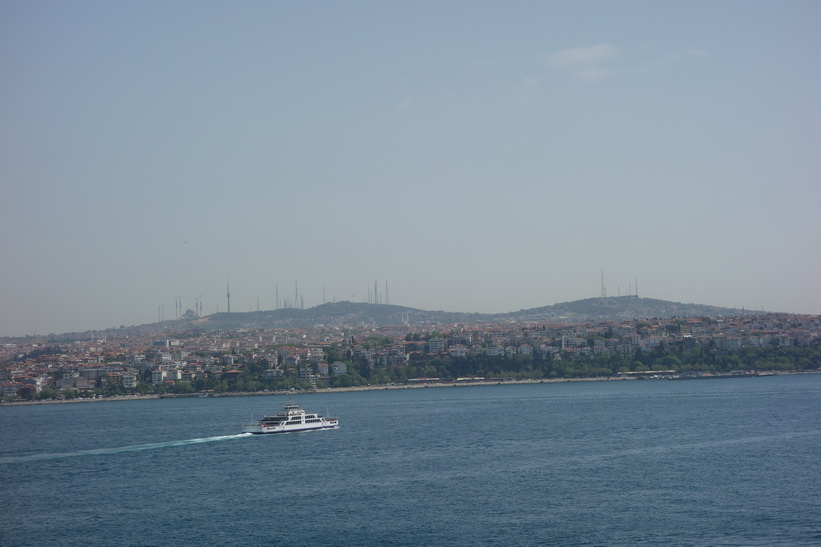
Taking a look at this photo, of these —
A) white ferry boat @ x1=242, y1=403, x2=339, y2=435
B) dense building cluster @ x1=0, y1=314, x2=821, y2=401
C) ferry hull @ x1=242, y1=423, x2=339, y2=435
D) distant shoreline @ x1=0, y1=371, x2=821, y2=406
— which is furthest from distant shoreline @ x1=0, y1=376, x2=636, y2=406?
ferry hull @ x1=242, y1=423, x2=339, y2=435

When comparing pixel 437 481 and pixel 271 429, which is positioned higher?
pixel 271 429

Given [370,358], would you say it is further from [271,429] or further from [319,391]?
[271,429]

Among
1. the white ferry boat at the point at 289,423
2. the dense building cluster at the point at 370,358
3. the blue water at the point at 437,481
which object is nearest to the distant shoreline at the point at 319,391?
the dense building cluster at the point at 370,358

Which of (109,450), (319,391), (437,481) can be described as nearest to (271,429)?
(109,450)

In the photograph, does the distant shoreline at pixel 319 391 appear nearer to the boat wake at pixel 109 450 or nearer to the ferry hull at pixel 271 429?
the ferry hull at pixel 271 429

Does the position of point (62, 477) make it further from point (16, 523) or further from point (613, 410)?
point (613, 410)

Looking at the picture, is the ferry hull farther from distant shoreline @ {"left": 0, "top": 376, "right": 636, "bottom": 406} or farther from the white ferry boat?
distant shoreline @ {"left": 0, "top": 376, "right": 636, "bottom": 406}
